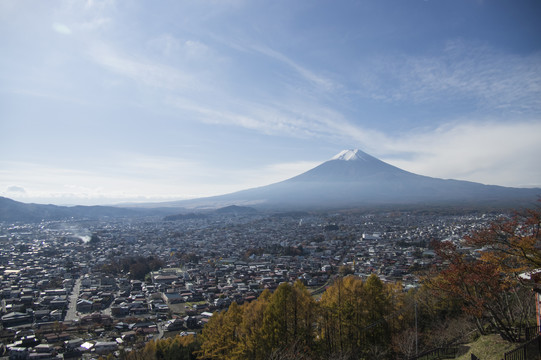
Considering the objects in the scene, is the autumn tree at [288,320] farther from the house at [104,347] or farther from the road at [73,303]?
the road at [73,303]

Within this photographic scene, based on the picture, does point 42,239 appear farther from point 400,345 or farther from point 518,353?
point 518,353

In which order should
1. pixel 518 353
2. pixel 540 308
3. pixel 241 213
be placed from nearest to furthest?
pixel 518 353 < pixel 540 308 < pixel 241 213

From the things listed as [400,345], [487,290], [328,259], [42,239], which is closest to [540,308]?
[487,290]

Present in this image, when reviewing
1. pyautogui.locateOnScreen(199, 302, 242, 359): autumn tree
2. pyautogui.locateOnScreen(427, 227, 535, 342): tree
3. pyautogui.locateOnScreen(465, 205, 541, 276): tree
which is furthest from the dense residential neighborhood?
pyautogui.locateOnScreen(465, 205, 541, 276): tree

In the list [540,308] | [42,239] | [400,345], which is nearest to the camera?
[540,308]

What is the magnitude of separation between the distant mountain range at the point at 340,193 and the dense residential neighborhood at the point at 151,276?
39905 millimetres

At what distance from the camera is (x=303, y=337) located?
8.40 metres

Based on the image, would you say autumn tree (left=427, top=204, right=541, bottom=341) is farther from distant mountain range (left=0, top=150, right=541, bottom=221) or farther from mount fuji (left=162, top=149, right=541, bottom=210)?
mount fuji (left=162, top=149, right=541, bottom=210)

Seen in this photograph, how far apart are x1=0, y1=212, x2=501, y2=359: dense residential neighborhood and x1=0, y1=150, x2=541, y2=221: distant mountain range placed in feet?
131

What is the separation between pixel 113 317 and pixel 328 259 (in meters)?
16.3

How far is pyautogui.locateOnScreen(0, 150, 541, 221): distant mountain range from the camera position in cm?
7775

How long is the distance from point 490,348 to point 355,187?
109 m

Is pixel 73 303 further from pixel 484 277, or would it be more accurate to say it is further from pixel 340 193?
pixel 340 193

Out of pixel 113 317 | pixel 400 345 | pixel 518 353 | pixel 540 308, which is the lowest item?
pixel 113 317
